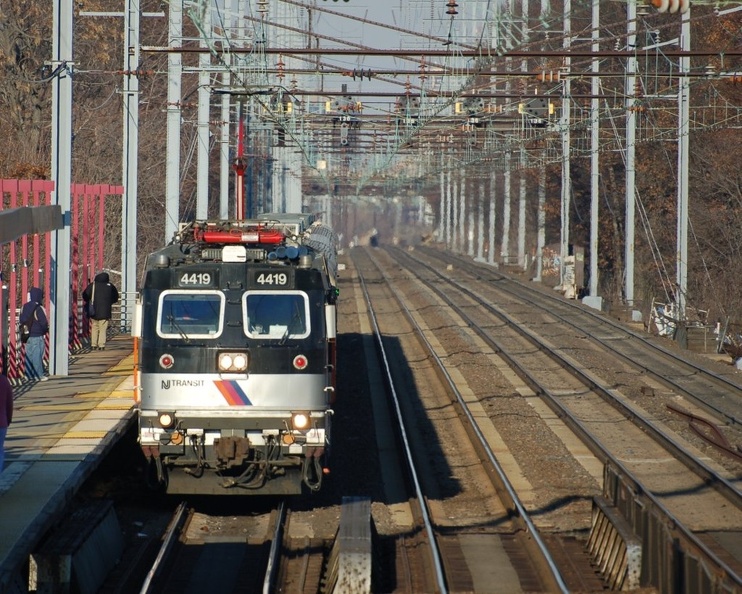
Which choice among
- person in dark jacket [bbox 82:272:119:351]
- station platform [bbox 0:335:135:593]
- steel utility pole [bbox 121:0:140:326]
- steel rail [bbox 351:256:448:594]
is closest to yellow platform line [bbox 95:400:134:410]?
station platform [bbox 0:335:135:593]

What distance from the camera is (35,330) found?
19781mm

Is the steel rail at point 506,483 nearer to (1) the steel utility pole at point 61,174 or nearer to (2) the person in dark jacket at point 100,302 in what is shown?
(1) the steel utility pole at point 61,174

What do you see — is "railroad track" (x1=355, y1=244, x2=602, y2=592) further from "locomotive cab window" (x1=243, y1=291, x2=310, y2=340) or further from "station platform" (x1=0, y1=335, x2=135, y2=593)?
"station platform" (x1=0, y1=335, x2=135, y2=593)

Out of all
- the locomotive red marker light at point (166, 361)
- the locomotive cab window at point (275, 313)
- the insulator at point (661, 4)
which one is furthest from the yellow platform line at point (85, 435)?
the insulator at point (661, 4)

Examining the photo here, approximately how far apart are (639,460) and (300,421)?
6.05 m

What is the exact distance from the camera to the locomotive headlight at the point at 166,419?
1306 cm

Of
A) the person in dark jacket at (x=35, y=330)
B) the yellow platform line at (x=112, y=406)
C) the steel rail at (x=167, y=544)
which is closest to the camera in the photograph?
the steel rail at (x=167, y=544)

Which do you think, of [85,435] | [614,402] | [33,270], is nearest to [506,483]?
[85,435]

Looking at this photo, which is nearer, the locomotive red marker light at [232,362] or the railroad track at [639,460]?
the railroad track at [639,460]

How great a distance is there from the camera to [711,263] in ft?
144

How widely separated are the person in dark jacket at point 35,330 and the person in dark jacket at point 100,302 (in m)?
3.06

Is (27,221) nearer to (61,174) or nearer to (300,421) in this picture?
(61,174)

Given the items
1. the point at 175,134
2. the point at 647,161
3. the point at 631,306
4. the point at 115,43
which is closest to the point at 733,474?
the point at 175,134

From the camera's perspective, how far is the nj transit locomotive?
1314cm
